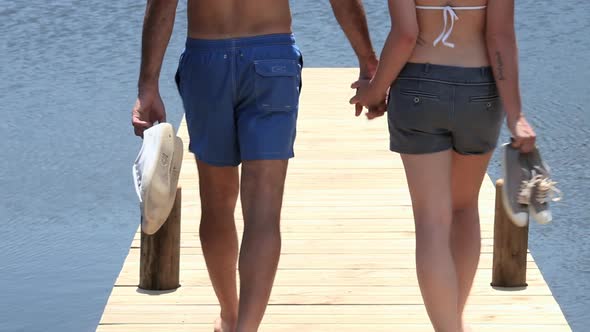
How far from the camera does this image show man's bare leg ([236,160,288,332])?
3318 mm

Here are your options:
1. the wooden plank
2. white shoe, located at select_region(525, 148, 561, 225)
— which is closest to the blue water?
the wooden plank

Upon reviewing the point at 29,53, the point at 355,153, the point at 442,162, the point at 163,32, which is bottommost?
the point at 29,53

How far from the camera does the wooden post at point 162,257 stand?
166 inches

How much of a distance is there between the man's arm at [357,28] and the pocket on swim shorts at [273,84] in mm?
246

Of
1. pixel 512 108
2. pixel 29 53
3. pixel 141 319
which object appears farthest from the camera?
pixel 29 53

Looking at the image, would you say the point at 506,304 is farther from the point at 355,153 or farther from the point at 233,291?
the point at 355,153

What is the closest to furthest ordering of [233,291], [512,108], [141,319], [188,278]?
[512,108], [233,291], [141,319], [188,278]

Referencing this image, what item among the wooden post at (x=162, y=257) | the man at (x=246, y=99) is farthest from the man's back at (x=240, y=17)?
the wooden post at (x=162, y=257)

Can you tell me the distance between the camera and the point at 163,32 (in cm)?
335

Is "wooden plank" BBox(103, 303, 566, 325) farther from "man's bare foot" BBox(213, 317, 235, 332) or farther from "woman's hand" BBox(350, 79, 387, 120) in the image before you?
"woman's hand" BBox(350, 79, 387, 120)

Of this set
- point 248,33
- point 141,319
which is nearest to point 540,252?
point 141,319

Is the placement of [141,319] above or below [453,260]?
below

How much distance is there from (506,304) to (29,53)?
775 centimetres

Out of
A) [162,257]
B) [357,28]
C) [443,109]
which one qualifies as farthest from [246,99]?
[162,257]
